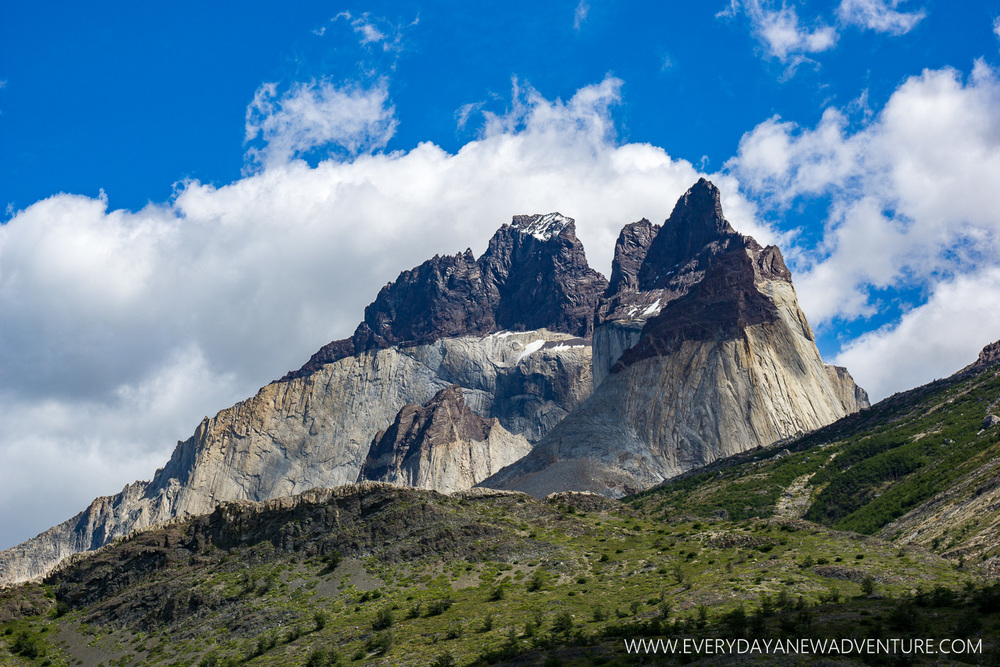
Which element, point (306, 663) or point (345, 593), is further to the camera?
point (345, 593)

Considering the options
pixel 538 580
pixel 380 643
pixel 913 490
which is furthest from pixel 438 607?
pixel 913 490

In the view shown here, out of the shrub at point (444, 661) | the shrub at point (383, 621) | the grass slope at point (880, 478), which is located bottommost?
the shrub at point (444, 661)

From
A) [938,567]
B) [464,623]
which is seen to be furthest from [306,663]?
[938,567]

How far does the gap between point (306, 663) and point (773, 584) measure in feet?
105

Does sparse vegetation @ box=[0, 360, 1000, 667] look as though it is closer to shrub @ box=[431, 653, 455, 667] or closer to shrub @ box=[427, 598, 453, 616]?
shrub @ box=[427, 598, 453, 616]

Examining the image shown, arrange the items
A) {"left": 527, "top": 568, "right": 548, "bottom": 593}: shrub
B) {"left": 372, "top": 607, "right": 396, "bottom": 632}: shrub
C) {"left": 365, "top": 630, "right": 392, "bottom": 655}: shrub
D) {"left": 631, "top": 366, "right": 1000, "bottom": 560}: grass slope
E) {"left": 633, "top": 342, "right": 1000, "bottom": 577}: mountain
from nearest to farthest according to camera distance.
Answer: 1. {"left": 365, "top": 630, "right": 392, "bottom": 655}: shrub
2. {"left": 372, "top": 607, "right": 396, "bottom": 632}: shrub
3. {"left": 527, "top": 568, "right": 548, "bottom": 593}: shrub
4. {"left": 633, "top": 342, "right": 1000, "bottom": 577}: mountain
5. {"left": 631, "top": 366, "right": 1000, "bottom": 560}: grass slope

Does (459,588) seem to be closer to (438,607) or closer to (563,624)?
(438,607)

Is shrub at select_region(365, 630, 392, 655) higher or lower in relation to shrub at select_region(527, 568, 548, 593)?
lower

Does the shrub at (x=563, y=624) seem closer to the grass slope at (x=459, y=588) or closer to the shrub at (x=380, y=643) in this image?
the grass slope at (x=459, y=588)

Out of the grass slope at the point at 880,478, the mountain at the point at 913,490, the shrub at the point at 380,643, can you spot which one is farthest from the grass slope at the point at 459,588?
the grass slope at the point at 880,478

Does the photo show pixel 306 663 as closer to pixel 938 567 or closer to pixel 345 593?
pixel 345 593

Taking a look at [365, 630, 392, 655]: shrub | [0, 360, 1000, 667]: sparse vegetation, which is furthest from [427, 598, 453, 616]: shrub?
[365, 630, 392, 655]: shrub

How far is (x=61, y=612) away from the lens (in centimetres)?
8612

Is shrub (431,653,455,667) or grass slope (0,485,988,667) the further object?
shrub (431,653,455,667)
